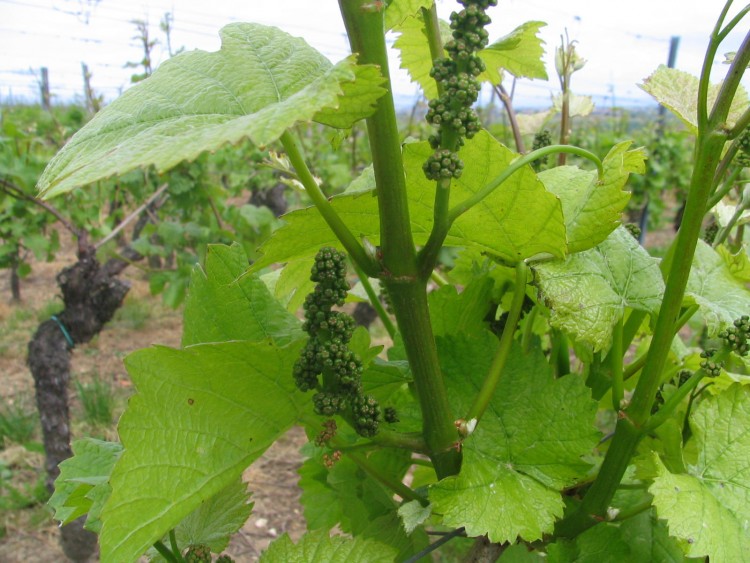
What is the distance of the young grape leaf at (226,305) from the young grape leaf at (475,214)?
75 millimetres

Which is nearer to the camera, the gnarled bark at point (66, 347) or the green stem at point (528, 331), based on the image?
the green stem at point (528, 331)

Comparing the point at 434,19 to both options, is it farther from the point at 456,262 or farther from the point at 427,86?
the point at 456,262

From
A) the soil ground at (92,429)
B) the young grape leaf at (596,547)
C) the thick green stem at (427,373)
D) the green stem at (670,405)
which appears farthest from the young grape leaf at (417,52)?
the soil ground at (92,429)

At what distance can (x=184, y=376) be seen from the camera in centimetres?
66

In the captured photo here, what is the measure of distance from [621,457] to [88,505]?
621 millimetres

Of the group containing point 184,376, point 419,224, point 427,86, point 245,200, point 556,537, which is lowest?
point 245,200

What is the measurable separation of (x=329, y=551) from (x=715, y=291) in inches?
23.2

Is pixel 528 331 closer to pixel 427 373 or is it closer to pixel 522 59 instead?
pixel 427 373

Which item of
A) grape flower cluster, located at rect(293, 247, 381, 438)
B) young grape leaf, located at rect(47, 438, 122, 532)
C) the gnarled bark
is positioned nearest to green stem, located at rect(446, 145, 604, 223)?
grape flower cluster, located at rect(293, 247, 381, 438)

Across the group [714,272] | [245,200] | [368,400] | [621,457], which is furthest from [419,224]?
[245,200]

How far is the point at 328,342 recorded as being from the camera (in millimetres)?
626

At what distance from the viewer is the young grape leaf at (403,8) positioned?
65 centimetres

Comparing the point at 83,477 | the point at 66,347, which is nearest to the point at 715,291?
the point at 83,477

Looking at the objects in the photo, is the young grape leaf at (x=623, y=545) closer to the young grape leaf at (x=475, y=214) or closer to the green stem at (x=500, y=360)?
the green stem at (x=500, y=360)
